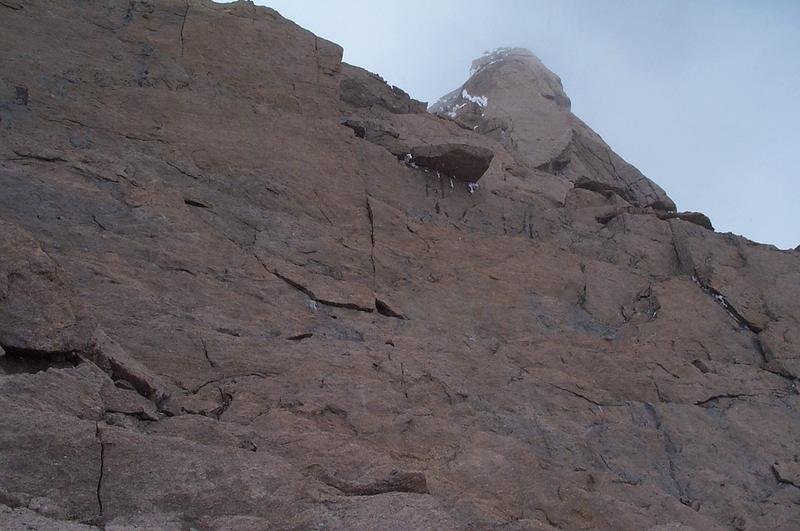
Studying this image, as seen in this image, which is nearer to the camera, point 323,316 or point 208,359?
point 208,359

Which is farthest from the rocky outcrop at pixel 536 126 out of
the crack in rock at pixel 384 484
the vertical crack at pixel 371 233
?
the crack in rock at pixel 384 484

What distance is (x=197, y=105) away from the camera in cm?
1162

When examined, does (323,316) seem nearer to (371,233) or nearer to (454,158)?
(371,233)

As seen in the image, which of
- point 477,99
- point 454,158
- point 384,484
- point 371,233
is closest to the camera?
point 384,484


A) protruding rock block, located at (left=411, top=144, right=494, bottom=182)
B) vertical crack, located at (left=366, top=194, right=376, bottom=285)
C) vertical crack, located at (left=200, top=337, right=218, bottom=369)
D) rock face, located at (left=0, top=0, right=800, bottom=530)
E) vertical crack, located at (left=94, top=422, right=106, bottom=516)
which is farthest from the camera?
protruding rock block, located at (left=411, top=144, right=494, bottom=182)

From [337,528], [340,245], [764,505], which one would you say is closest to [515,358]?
[340,245]

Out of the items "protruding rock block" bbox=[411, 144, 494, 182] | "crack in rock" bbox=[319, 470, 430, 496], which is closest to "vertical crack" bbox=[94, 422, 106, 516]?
"crack in rock" bbox=[319, 470, 430, 496]

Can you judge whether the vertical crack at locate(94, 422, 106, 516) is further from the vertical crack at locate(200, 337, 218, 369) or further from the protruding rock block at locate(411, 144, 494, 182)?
the protruding rock block at locate(411, 144, 494, 182)

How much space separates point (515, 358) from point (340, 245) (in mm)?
2498

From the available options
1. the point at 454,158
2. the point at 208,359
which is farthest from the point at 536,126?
the point at 208,359

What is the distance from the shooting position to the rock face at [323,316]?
6.13 metres

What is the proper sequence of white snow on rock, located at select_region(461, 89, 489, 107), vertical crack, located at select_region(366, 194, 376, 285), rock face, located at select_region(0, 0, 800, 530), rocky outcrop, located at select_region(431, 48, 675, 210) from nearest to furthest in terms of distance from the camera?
rock face, located at select_region(0, 0, 800, 530), vertical crack, located at select_region(366, 194, 376, 285), rocky outcrop, located at select_region(431, 48, 675, 210), white snow on rock, located at select_region(461, 89, 489, 107)

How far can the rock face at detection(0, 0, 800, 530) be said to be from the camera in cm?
613

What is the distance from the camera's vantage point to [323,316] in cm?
959
